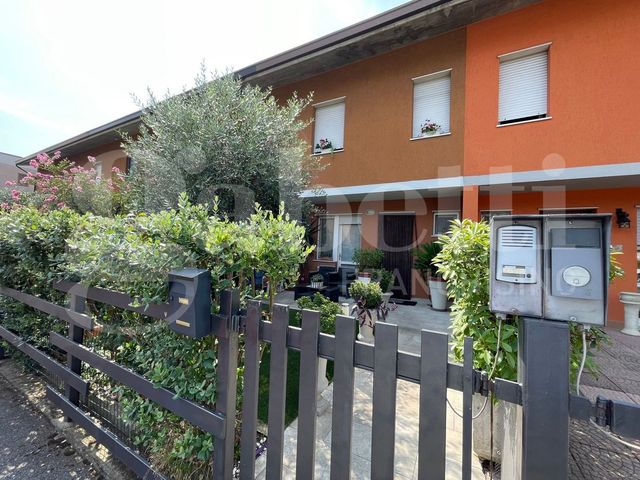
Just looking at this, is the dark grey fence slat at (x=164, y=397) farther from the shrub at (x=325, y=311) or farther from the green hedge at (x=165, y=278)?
the shrub at (x=325, y=311)

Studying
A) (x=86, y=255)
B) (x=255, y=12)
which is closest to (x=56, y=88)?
(x=255, y=12)

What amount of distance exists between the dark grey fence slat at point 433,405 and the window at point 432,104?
6.86 m

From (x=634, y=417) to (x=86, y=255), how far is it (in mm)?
3193

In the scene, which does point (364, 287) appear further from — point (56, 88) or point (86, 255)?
point (56, 88)

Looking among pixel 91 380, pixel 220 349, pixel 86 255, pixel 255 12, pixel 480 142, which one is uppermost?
pixel 255 12

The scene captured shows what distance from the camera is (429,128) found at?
275 inches

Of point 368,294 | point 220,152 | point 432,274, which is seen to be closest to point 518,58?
point 432,274

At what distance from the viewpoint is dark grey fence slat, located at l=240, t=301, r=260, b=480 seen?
5.16 ft

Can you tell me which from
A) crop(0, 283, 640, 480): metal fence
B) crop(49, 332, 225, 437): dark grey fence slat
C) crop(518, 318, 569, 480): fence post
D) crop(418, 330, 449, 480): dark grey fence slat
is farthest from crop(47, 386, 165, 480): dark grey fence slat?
crop(518, 318, 569, 480): fence post

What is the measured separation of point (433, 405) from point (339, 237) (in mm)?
8531

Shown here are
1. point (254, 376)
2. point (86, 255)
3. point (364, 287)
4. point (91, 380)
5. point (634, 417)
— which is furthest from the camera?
point (364, 287)

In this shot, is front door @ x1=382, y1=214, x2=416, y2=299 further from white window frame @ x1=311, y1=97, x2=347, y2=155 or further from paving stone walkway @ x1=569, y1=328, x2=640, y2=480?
paving stone walkway @ x1=569, y1=328, x2=640, y2=480

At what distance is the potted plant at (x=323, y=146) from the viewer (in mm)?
8336

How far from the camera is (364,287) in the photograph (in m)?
4.99
